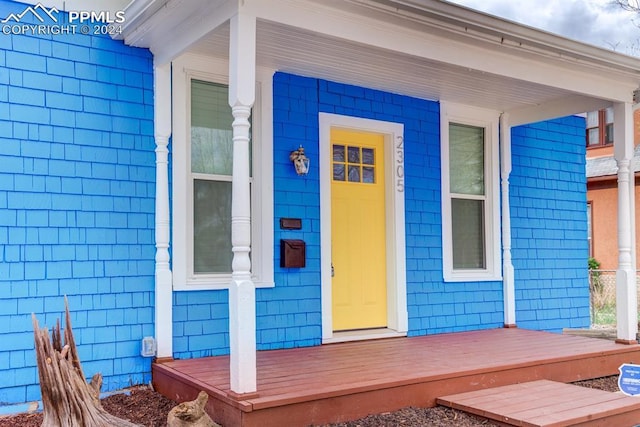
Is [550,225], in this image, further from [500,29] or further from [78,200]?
[78,200]

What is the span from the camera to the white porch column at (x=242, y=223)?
3.34 meters

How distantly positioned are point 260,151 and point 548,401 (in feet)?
9.90

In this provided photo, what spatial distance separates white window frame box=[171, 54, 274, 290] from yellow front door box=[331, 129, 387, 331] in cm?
81

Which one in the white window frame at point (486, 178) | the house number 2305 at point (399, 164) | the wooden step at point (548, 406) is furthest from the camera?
the white window frame at point (486, 178)

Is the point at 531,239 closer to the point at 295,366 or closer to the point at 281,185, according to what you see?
the point at 281,185

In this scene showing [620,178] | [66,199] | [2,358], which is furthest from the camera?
[620,178]

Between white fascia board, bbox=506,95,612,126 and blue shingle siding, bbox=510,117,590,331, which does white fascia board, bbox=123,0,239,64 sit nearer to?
white fascia board, bbox=506,95,612,126

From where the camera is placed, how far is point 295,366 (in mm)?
4250

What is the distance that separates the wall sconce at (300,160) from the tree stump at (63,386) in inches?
103

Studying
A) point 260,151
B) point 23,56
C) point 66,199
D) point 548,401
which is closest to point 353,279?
point 260,151

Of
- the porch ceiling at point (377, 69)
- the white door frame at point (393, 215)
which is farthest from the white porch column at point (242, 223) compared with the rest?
the white door frame at point (393, 215)

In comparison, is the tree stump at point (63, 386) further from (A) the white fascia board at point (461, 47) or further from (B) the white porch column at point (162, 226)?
(A) the white fascia board at point (461, 47)

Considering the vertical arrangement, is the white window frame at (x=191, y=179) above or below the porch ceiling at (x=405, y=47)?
below

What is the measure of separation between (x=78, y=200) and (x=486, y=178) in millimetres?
4503
